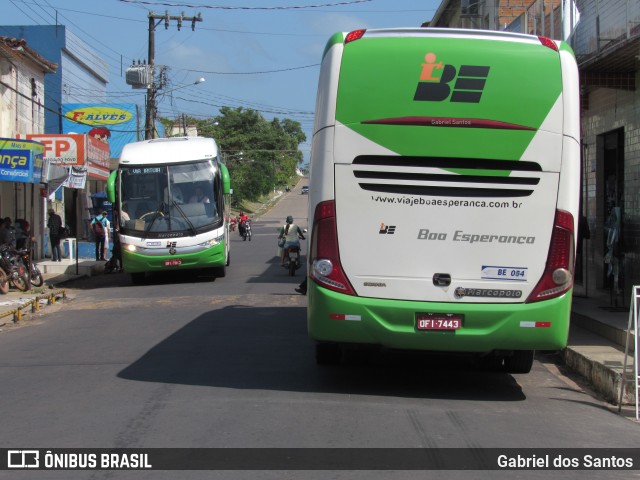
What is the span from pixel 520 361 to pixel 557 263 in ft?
5.44

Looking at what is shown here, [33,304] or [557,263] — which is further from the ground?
[557,263]

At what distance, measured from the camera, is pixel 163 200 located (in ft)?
66.8

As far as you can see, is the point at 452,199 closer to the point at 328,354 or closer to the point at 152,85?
the point at 328,354

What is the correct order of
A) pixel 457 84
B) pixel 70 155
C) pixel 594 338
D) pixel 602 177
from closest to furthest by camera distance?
pixel 457 84 < pixel 594 338 < pixel 602 177 < pixel 70 155

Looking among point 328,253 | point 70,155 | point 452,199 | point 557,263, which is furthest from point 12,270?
point 557,263

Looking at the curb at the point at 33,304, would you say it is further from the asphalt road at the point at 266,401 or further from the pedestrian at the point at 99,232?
the pedestrian at the point at 99,232

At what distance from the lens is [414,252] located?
778cm

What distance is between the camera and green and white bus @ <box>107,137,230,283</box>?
20.2 meters

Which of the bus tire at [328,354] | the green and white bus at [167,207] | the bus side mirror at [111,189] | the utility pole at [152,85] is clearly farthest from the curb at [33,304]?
the utility pole at [152,85]

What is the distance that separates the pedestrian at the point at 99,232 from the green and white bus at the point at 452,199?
70.8 ft

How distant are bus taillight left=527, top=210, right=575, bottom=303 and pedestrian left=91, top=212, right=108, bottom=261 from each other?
22436mm

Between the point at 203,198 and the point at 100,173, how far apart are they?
14419 millimetres

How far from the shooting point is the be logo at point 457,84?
25.4ft

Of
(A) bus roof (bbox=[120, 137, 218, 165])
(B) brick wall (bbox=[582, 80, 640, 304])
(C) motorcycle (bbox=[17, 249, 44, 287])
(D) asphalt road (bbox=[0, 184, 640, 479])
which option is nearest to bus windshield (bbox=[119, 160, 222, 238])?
(A) bus roof (bbox=[120, 137, 218, 165])
